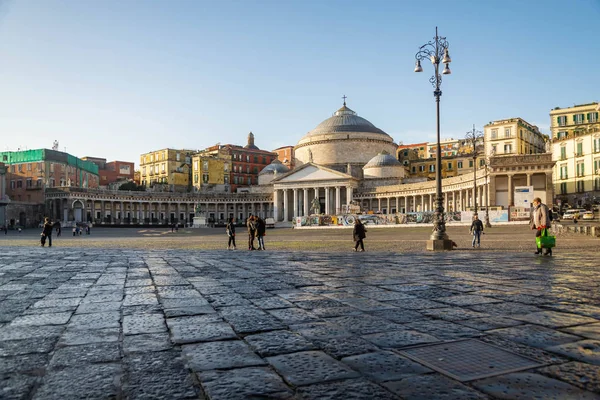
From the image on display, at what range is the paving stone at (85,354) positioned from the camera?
3.39 metres

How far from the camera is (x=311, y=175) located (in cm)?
7656

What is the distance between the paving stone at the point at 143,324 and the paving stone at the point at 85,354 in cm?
47

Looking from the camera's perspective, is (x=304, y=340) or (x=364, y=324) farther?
(x=364, y=324)

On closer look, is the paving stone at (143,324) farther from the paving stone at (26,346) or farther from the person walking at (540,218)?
the person walking at (540,218)

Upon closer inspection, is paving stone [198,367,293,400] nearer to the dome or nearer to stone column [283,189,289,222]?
stone column [283,189,289,222]

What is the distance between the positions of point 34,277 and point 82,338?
5885 mm

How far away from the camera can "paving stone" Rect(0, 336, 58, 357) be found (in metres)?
3.70

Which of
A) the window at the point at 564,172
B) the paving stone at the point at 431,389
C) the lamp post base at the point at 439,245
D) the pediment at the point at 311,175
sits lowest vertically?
the lamp post base at the point at 439,245

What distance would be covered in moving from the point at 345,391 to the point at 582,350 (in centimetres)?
203

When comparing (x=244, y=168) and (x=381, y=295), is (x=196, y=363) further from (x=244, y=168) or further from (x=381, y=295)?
(x=244, y=168)

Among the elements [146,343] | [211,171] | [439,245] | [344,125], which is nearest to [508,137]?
[344,125]

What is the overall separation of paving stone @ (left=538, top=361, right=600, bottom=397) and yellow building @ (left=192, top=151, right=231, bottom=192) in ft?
282

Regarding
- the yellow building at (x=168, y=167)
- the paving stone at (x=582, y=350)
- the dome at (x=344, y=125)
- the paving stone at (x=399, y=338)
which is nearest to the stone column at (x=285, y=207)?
the dome at (x=344, y=125)

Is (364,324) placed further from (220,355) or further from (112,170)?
(112,170)
